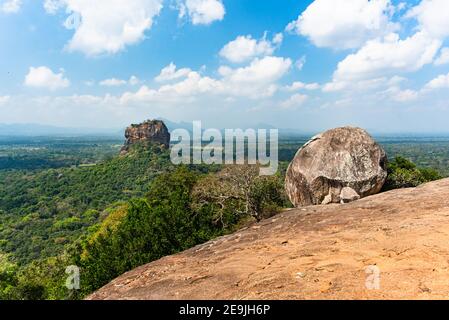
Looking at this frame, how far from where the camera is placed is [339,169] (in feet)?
50.4

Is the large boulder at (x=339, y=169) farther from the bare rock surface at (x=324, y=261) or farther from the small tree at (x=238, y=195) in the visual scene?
the bare rock surface at (x=324, y=261)

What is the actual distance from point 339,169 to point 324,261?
8568 millimetres

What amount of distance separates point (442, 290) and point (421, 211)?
505 centimetres

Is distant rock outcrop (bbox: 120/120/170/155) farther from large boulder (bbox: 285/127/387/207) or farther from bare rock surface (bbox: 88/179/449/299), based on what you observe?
bare rock surface (bbox: 88/179/449/299)

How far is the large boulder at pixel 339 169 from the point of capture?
15234 mm

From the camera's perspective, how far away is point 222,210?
18578 millimetres

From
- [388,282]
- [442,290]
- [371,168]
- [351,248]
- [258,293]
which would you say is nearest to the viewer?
[442,290]

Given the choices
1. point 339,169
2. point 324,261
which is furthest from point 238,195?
point 324,261

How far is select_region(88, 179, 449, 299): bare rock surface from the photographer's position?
20.1ft

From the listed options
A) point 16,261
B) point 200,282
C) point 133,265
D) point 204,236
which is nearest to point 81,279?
point 133,265

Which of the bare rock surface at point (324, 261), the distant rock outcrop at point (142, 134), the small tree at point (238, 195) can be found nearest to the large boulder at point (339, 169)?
the small tree at point (238, 195)

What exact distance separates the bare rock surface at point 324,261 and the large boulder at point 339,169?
10.1ft

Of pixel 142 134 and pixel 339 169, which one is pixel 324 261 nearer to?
pixel 339 169
